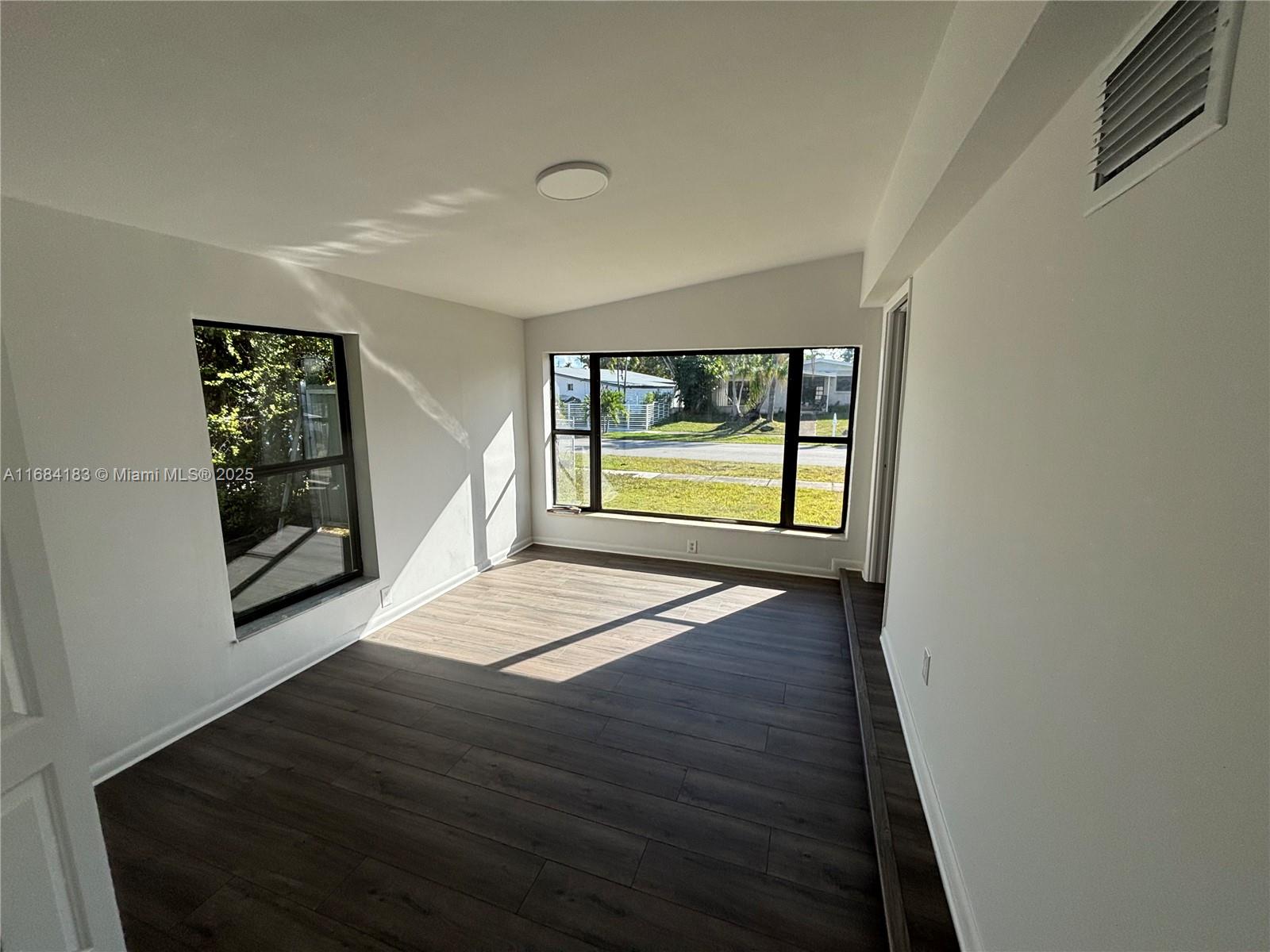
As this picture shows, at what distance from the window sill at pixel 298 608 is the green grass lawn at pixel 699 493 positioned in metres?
2.35

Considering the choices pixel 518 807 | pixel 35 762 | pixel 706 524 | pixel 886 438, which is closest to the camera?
pixel 35 762

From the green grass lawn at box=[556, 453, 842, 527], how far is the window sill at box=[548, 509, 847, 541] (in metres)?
0.07

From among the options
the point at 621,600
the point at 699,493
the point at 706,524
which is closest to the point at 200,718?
the point at 621,600

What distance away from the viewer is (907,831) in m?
→ 1.76

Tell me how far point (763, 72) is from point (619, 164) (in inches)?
26.2

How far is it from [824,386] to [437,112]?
11.9 ft

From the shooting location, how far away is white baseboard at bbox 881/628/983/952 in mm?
1374

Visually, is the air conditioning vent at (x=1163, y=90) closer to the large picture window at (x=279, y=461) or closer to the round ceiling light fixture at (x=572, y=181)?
the round ceiling light fixture at (x=572, y=181)

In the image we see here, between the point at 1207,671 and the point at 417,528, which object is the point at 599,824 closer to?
the point at 1207,671

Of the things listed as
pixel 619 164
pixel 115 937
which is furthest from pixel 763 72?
pixel 115 937

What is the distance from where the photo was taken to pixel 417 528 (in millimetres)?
3850

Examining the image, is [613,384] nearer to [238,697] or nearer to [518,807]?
[238,697]

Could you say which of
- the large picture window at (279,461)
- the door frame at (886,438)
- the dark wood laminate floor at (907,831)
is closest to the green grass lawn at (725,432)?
the door frame at (886,438)

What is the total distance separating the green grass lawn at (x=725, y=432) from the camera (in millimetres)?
4441
